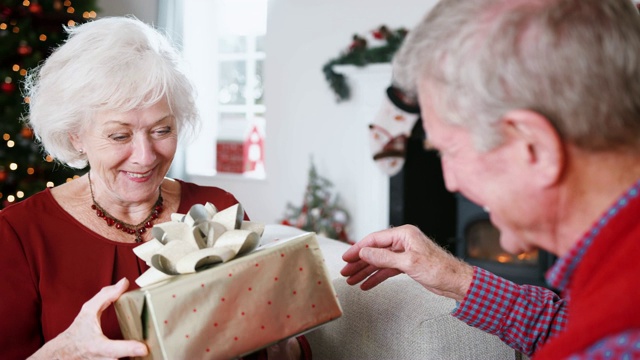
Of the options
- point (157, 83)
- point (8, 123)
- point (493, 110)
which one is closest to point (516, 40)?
point (493, 110)

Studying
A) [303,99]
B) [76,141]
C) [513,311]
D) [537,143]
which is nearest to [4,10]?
[303,99]

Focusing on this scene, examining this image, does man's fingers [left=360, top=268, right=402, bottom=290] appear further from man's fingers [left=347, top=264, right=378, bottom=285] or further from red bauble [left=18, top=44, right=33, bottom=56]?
red bauble [left=18, top=44, right=33, bottom=56]

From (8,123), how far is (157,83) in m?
3.07

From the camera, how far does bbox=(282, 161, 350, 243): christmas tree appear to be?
16.1 feet

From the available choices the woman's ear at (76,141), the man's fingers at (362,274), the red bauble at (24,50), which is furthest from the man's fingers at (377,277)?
the red bauble at (24,50)

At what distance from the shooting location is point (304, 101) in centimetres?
532

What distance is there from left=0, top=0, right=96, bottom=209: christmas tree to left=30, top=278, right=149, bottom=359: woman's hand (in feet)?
10.7

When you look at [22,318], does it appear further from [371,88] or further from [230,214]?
[371,88]

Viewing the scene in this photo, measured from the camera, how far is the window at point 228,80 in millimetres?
5930

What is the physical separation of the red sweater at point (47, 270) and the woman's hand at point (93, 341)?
189 millimetres

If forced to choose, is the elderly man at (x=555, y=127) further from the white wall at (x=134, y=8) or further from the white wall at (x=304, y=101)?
the white wall at (x=134, y=8)

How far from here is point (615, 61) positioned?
2.44 ft

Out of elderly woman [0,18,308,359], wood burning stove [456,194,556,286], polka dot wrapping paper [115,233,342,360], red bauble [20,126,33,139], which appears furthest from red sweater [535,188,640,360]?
red bauble [20,126,33,139]

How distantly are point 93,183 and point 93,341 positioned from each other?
24.1 inches
